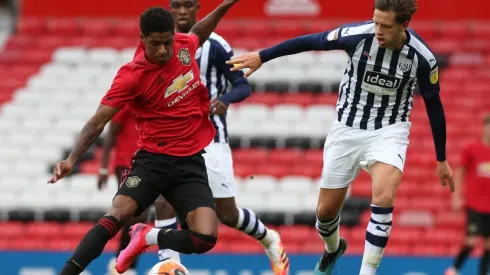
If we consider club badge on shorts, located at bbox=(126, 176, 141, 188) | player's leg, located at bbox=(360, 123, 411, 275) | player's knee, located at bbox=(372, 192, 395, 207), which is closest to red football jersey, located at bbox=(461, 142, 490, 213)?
player's leg, located at bbox=(360, 123, 411, 275)

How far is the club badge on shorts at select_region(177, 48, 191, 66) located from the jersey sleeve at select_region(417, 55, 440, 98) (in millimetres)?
1669

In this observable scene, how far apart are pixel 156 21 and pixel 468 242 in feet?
20.4

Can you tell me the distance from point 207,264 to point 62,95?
5745 mm

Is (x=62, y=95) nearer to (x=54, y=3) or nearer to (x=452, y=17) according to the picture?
(x=54, y=3)

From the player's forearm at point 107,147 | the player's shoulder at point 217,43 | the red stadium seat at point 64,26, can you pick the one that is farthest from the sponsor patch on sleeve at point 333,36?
the red stadium seat at point 64,26

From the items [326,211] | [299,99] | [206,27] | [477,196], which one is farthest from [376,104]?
[299,99]

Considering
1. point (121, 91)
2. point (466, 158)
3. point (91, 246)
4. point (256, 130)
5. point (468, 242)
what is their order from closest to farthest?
1. point (91, 246)
2. point (121, 91)
3. point (468, 242)
4. point (466, 158)
5. point (256, 130)

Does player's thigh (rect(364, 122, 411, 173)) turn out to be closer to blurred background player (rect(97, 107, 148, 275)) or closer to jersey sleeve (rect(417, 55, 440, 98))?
jersey sleeve (rect(417, 55, 440, 98))

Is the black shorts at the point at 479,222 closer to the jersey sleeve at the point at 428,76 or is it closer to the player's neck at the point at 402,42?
the jersey sleeve at the point at 428,76

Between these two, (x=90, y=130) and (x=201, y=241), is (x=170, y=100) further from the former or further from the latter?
(x=201, y=241)

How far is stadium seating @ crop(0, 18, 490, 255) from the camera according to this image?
14305mm

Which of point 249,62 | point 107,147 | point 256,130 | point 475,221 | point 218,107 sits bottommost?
point 475,221

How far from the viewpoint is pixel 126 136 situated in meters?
9.74

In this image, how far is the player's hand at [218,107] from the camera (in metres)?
8.03
